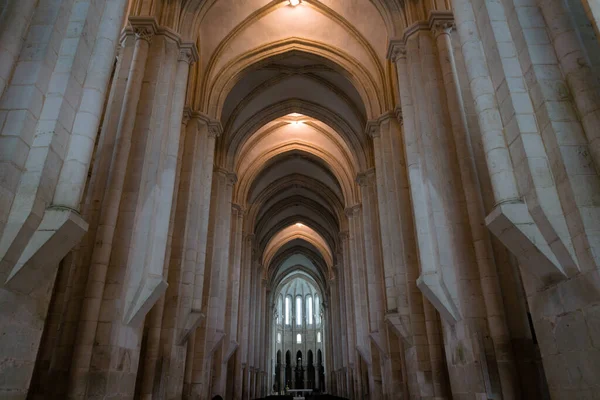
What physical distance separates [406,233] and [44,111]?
8.46 meters

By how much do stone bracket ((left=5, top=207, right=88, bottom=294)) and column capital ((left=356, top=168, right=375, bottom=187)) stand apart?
12963mm

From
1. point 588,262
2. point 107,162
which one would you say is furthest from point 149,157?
point 588,262

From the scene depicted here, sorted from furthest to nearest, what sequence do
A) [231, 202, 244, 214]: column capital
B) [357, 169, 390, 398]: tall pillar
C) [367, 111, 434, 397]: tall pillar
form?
[231, 202, 244, 214]: column capital
[357, 169, 390, 398]: tall pillar
[367, 111, 434, 397]: tall pillar

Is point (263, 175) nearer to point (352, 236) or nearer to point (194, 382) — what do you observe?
point (352, 236)

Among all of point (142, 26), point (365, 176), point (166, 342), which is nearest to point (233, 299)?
point (365, 176)

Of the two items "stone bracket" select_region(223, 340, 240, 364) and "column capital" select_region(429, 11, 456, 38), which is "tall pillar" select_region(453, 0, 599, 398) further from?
"stone bracket" select_region(223, 340, 240, 364)

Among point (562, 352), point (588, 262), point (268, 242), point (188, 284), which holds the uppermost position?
point (268, 242)

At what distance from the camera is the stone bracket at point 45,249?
4.36 metres

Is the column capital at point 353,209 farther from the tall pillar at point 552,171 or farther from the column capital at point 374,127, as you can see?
the tall pillar at point 552,171

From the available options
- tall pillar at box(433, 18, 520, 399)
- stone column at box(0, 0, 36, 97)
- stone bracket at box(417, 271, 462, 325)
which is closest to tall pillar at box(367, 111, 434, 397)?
tall pillar at box(433, 18, 520, 399)

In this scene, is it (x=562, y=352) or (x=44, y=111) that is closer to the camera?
(x=562, y=352)

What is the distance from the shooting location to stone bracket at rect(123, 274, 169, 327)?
705 centimetres

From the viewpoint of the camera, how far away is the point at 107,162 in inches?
310

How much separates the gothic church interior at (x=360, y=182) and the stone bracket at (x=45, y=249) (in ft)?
0.06
